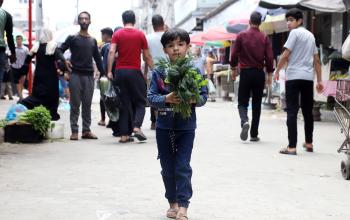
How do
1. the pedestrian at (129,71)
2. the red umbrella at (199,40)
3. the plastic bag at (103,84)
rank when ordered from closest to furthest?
the pedestrian at (129,71), the plastic bag at (103,84), the red umbrella at (199,40)

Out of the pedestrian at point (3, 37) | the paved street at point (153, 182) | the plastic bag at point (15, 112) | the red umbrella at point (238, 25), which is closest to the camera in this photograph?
the paved street at point (153, 182)

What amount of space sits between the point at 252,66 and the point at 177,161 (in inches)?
229

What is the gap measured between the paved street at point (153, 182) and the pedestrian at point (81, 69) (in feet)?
1.66

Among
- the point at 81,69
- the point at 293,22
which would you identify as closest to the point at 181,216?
the point at 293,22

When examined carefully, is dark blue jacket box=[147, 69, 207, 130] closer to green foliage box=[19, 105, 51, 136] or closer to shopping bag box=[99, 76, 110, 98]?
green foliage box=[19, 105, 51, 136]

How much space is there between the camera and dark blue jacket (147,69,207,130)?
548 cm

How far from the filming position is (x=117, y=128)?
1183cm

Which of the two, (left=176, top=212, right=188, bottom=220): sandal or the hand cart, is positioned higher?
the hand cart

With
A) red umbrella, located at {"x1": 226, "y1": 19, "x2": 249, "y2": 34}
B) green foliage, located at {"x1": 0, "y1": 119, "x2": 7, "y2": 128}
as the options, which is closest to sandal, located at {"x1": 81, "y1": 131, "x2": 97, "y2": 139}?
green foliage, located at {"x1": 0, "y1": 119, "x2": 7, "y2": 128}

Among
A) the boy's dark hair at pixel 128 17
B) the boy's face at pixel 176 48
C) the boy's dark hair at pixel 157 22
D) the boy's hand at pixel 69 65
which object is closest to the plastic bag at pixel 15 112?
the boy's hand at pixel 69 65

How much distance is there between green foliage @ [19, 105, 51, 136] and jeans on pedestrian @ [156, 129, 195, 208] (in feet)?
17.4

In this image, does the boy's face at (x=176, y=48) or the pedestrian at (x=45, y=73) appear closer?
the boy's face at (x=176, y=48)

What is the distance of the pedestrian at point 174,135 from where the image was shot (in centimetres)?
546

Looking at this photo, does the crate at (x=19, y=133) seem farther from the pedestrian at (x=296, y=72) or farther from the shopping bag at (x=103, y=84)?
the pedestrian at (x=296, y=72)
